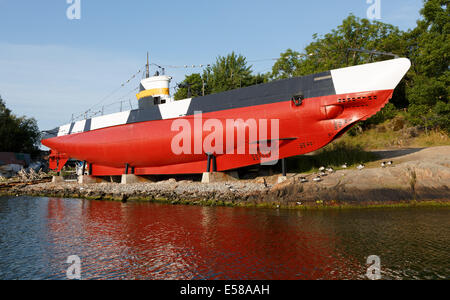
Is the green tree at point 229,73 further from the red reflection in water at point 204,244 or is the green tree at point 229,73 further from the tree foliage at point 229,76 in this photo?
the red reflection in water at point 204,244

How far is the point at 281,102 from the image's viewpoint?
19.6 meters

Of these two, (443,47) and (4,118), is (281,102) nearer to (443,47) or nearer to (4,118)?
(443,47)

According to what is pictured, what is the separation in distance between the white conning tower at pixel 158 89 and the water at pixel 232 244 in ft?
42.8

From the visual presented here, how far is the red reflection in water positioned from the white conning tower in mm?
12652

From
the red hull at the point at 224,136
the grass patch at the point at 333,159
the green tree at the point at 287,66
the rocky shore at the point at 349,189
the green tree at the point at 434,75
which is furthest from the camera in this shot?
the green tree at the point at 287,66

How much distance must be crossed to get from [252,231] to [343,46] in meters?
33.6

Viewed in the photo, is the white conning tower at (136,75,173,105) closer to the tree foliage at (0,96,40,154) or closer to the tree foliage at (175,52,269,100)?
the tree foliage at (175,52,269,100)

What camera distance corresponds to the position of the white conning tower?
27094mm

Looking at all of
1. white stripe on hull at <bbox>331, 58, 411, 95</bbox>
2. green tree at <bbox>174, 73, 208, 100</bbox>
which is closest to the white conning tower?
white stripe on hull at <bbox>331, 58, 411, 95</bbox>

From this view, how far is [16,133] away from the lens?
5997 cm

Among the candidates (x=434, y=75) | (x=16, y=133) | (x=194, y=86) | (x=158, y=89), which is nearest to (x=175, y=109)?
(x=158, y=89)

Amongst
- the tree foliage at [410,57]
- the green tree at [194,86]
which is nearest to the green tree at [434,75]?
the tree foliage at [410,57]

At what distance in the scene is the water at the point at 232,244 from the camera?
8.50 metres
